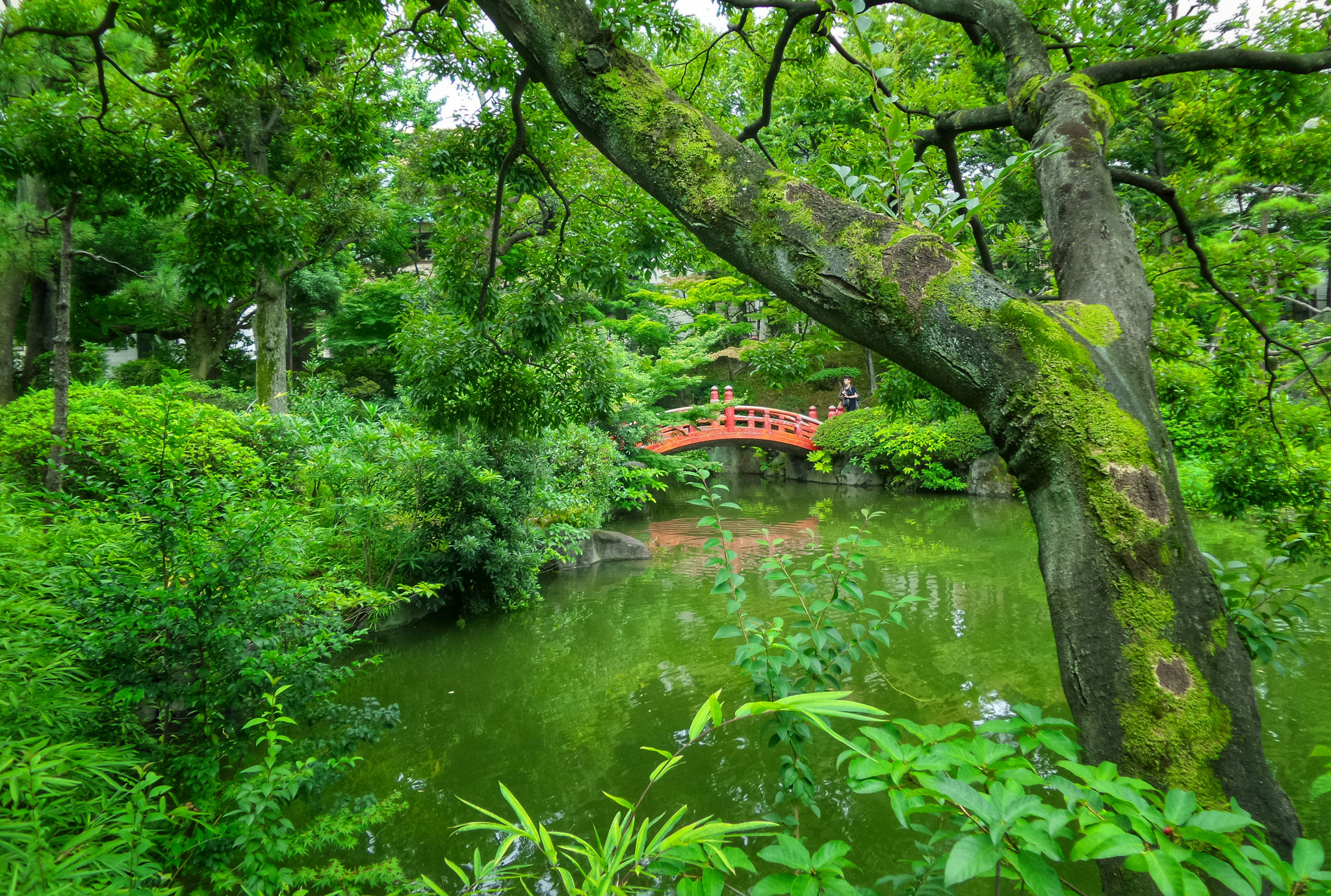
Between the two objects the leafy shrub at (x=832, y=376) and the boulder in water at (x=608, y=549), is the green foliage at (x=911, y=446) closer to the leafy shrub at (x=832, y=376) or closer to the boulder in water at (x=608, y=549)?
the leafy shrub at (x=832, y=376)

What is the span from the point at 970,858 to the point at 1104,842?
5.4 inches

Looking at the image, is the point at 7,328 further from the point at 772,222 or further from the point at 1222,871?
the point at 1222,871

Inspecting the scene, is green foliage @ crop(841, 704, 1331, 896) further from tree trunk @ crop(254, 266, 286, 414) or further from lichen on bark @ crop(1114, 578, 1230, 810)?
tree trunk @ crop(254, 266, 286, 414)

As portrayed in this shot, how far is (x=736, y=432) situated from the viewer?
13.9 m

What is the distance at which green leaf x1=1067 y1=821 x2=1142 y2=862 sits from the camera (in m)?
0.64

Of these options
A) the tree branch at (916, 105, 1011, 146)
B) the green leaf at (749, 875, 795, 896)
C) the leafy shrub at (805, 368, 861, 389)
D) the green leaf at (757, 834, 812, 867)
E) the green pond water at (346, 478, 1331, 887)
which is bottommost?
the green pond water at (346, 478, 1331, 887)

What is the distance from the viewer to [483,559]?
5.72 meters

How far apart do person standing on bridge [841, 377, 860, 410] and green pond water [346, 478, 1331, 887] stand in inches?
305

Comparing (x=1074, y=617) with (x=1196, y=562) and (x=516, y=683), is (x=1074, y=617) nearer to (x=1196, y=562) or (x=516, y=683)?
(x=1196, y=562)

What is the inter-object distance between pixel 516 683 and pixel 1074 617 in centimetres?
388

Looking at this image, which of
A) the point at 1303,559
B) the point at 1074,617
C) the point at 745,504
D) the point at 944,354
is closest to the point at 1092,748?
the point at 1074,617

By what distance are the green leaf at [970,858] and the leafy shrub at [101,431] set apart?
340cm

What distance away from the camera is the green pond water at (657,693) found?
2756 millimetres

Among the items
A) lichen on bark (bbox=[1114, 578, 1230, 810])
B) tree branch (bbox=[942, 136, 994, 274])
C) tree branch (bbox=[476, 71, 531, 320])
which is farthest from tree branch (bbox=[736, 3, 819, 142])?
lichen on bark (bbox=[1114, 578, 1230, 810])
